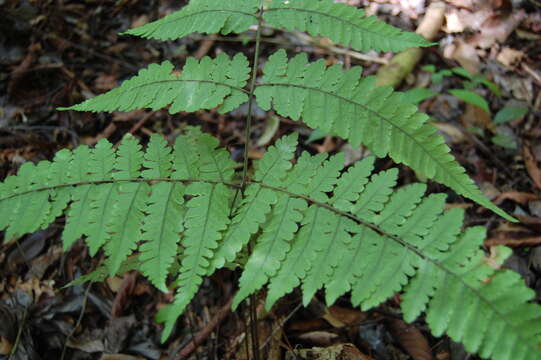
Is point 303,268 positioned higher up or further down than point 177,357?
higher up

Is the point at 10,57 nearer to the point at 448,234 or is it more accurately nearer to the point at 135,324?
the point at 135,324

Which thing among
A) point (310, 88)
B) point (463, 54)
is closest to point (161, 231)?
point (310, 88)

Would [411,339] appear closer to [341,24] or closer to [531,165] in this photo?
[341,24]

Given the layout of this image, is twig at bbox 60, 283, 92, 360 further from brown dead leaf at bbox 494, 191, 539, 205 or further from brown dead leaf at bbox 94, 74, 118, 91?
brown dead leaf at bbox 494, 191, 539, 205

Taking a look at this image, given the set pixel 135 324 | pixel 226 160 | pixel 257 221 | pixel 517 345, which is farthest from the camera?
pixel 135 324

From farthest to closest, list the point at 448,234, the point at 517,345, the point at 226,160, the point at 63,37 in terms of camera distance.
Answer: the point at 63,37 → the point at 226,160 → the point at 448,234 → the point at 517,345

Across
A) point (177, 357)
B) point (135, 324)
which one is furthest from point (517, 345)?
point (135, 324)

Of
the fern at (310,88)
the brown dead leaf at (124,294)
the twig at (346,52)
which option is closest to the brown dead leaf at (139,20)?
the twig at (346,52)
